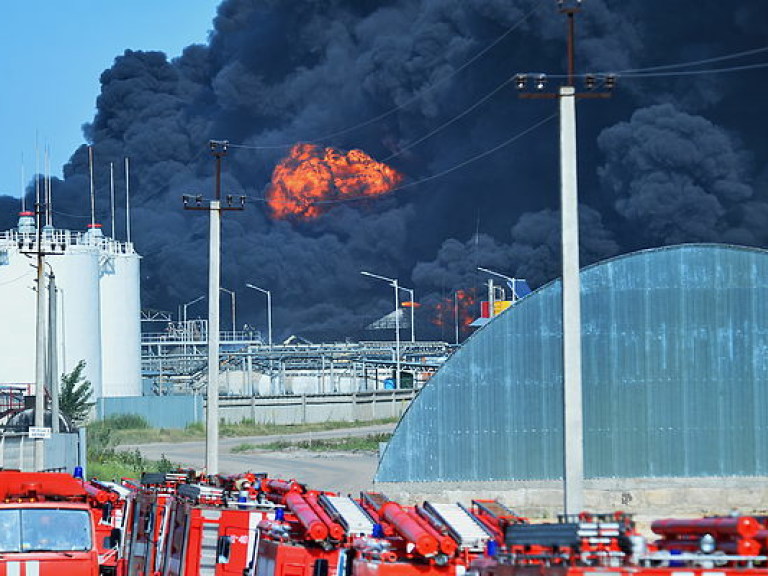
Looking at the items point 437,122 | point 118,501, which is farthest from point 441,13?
point 118,501

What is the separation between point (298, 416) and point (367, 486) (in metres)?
39.4

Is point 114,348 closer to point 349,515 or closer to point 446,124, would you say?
point 446,124

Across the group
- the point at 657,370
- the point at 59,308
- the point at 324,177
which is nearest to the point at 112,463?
the point at 657,370

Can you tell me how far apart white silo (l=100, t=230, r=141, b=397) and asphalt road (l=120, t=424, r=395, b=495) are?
12.8 meters

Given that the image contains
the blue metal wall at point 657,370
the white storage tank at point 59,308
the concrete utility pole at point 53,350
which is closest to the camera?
the blue metal wall at point 657,370

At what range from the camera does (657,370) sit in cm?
4331

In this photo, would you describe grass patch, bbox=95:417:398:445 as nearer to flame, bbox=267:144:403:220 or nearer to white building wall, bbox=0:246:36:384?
white building wall, bbox=0:246:36:384

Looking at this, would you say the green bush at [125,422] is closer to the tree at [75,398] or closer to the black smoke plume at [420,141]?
the tree at [75,398]

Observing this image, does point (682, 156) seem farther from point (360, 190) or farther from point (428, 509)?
point (428, 509)

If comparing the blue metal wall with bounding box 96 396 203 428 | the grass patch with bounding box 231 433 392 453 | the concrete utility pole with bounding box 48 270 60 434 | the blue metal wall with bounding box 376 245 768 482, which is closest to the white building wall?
the blue metal wall with bounding box 96 396 203 428

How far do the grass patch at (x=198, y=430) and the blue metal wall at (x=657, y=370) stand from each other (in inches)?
1447

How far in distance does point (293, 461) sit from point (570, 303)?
4348 cm

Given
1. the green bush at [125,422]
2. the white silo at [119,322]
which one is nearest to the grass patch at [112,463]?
the green bush at [125,422]

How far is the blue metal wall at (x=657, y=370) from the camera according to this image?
4300 cm
